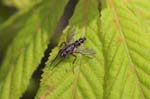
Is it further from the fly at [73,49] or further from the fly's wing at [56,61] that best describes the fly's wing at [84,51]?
the fly's wing at [56,61]

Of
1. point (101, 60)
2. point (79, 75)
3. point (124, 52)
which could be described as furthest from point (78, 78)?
point (124, 52)

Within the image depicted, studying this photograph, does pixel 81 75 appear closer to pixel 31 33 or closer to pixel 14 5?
pixel 31 33

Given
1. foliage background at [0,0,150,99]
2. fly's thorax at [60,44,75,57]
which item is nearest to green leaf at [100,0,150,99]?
foliage background at [0,0,150,99]

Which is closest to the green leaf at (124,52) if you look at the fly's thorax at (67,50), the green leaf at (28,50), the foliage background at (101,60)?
the foliage background at (101,60)

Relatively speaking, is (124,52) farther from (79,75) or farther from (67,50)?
(67,50)

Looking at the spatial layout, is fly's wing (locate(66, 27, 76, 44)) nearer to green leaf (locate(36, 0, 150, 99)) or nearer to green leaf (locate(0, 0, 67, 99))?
green leaf (locate(36, 0, 150, 99))
